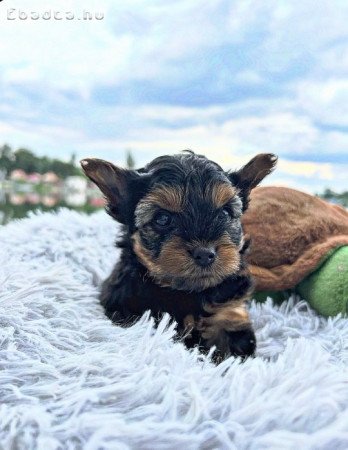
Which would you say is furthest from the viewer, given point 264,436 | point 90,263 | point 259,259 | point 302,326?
point 90,263

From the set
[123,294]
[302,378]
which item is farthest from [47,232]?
[302,378]

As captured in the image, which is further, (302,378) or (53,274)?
(53,274)

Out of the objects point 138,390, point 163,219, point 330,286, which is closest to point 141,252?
point 163,219

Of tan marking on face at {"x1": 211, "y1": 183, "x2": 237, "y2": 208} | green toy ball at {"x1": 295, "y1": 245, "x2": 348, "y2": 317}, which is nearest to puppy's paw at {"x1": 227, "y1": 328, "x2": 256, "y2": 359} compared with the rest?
tan marking on face at {"x1": 211, "y1": 183, "x2": 237, "y2": 208}

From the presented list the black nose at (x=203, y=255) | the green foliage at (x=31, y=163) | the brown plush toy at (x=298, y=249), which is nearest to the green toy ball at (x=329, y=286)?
the brown plush toy at (x=298, y=249)

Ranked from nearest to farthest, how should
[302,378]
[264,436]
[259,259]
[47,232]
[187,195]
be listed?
[264,436], [302,378], [187,195], [259,259], [47,232]

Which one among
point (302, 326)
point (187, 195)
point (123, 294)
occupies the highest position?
point (187, 195)

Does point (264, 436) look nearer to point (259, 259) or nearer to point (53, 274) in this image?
point (53, 274)
